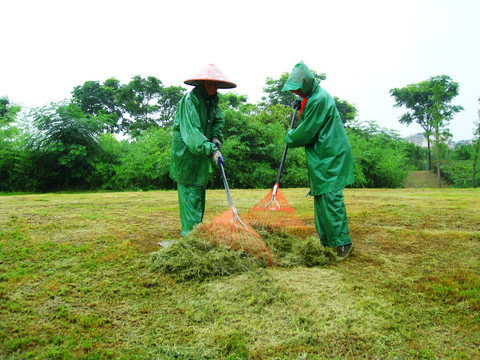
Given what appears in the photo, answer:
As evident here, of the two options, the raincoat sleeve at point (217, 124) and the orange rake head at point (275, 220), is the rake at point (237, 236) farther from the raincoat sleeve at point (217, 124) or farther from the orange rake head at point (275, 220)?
the raincoat sleeve at point (217, 124)

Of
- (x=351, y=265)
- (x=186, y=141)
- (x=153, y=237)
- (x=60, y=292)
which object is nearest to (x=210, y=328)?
(x=60, y=292)

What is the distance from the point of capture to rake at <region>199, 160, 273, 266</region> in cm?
295

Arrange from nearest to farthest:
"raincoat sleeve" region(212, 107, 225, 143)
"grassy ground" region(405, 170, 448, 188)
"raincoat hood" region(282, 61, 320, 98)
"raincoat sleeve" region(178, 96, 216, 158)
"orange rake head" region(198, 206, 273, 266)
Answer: "orange rake head" region(198, 206, 273, 266)
"raincoat sleeve" region(178, 96, 216, 158)
"raincoat hood" region(282, 61, 320, 98)
"raincoat sleeve" region(212, 107, 225, 143)
"grassy ground" region(405, 170, 448, 188)

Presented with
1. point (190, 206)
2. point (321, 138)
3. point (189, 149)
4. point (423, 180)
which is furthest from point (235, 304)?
point (423, 180)

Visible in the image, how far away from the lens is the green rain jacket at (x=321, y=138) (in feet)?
10.4

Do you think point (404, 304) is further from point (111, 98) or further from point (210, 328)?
point (111, 98)

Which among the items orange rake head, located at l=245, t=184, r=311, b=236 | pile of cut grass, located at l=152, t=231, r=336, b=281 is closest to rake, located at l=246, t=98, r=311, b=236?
orange rake head, located at l=245, t=184, r=311, b=236

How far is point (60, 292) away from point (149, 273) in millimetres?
637

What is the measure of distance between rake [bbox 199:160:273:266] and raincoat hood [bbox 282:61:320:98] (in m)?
1.04

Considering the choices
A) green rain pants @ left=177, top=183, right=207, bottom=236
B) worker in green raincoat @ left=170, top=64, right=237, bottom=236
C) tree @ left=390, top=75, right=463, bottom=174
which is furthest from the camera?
tree @ left=390, top=75, right=463, bottom=174

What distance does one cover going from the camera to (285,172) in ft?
42.9

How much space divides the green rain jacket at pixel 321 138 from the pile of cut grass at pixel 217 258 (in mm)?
568

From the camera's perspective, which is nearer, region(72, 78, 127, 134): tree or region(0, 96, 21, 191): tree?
region(0, 96, 21, 191): tree

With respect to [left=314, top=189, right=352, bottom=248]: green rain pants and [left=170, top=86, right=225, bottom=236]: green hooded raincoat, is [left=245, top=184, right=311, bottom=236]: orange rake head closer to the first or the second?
[left=314, top=189, right=352, bottom=248]: green rain pants
